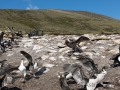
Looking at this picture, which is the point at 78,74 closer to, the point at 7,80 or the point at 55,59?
the point at 7,80

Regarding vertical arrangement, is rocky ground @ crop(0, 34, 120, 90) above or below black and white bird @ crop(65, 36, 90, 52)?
below

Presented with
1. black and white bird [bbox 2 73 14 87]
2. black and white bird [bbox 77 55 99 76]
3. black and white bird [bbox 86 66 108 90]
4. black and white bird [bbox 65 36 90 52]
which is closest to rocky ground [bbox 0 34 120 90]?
black and white bird [bbox 65 36 90 52]

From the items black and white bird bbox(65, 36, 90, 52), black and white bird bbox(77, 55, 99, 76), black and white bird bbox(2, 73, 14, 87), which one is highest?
black and white bird bbox(65, 36, 90, 52)

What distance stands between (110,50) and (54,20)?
114 metres

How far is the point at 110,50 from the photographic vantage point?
16078mm

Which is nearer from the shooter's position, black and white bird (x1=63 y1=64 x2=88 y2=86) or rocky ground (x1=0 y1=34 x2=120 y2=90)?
black and white bird (x1=63 y1=64 x2=88 y2=86)

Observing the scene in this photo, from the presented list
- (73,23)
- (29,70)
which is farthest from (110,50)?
(73,23)

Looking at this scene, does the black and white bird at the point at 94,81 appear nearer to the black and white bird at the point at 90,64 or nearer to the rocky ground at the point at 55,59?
the black and white bird at the point at 90,64

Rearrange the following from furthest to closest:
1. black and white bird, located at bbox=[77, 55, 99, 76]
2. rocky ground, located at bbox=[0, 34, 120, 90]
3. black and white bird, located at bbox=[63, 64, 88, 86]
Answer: rocky ground, located at bbox=[0, 34, 120, 90], black and white bird, located at bbox=[77, 55, 99, 76], black and white bird, located at bbox=[63, 64, 88, 86]

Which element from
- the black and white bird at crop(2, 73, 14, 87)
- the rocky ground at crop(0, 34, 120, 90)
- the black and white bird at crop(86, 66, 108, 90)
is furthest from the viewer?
the rocky ground at crop(0, 34, 120, 90)

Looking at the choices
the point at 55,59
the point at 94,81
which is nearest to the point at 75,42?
the point at 55,59

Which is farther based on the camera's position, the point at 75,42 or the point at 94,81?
the point at 75,42

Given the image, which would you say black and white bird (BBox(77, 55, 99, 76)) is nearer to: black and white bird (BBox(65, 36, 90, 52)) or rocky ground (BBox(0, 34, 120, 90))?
rocky ground (BBox(0, 34, 120, 90))

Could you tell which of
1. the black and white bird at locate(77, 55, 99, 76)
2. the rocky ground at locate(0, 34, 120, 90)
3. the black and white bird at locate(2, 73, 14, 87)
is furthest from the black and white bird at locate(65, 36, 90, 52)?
the black and white bird at locate(2, 73, 14, 87)
